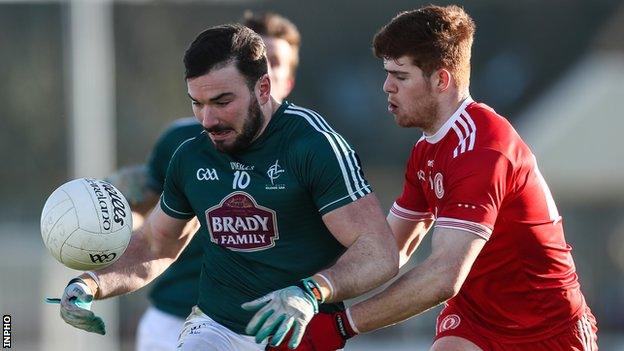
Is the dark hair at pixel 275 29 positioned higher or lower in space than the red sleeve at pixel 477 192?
higher

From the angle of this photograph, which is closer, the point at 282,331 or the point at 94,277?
the point at 282,331

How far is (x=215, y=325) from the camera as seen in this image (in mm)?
6512

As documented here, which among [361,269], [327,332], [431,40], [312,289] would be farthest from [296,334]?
[431,40]

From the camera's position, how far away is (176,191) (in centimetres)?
678

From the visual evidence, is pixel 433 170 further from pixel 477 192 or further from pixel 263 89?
pixel 263 89

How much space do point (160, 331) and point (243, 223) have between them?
2750mm

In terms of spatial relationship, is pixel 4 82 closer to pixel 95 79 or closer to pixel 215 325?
pixel 95 79

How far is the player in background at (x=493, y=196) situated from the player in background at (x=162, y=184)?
1933 mm

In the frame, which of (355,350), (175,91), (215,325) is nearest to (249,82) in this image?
(215,325)

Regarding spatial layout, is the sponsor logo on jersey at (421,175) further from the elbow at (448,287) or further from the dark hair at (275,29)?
the dark hair at (275,29)

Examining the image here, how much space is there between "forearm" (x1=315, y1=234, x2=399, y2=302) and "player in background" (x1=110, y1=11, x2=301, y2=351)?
2467mm

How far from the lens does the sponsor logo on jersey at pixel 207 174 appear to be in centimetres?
651

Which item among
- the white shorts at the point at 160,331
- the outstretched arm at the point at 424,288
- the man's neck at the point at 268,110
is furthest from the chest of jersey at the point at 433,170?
the white shorts at the point at 160,331

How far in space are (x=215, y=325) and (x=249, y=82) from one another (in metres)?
1.22
